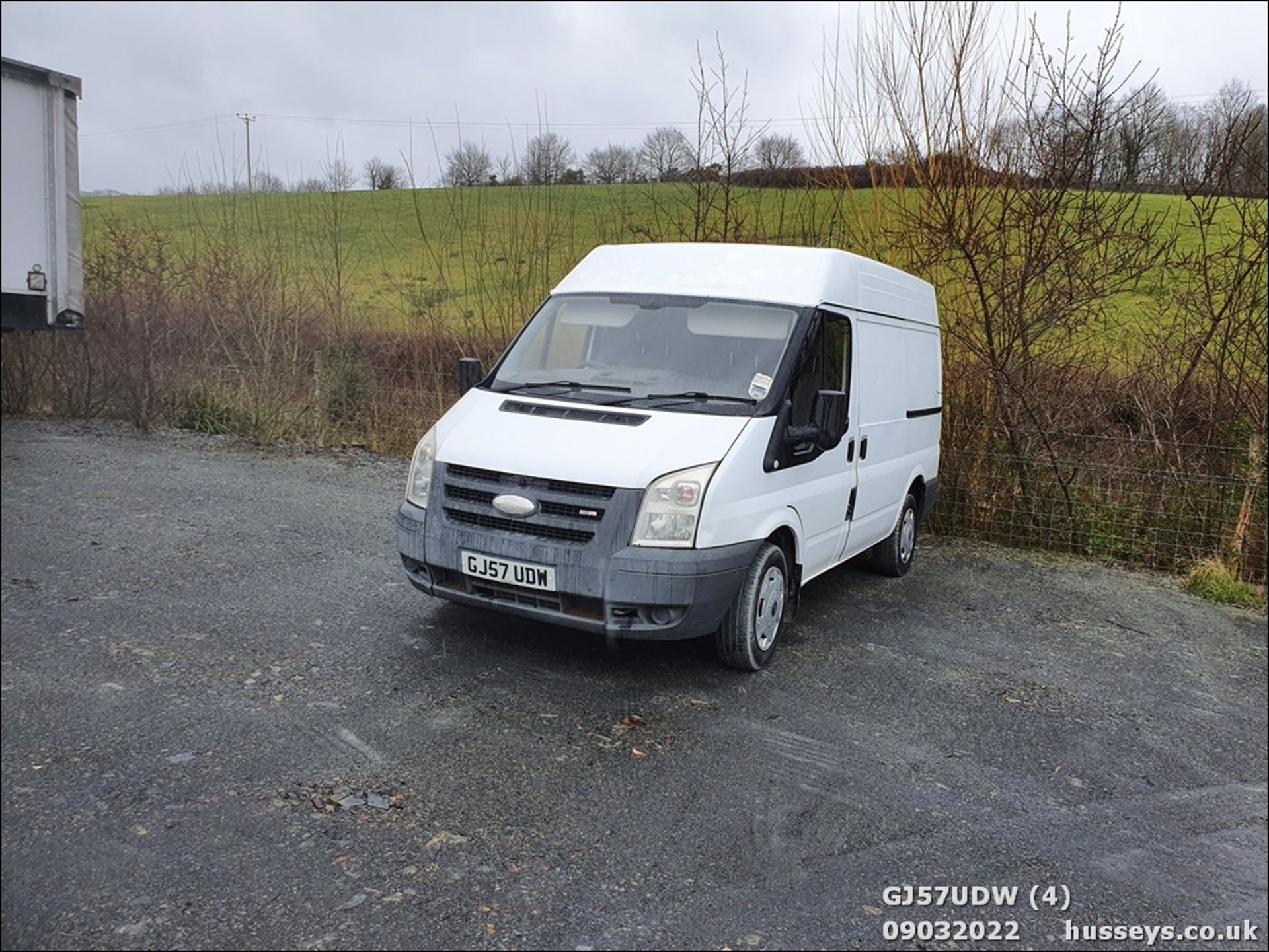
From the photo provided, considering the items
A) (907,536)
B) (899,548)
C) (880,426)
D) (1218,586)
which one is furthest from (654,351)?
(1218,586)

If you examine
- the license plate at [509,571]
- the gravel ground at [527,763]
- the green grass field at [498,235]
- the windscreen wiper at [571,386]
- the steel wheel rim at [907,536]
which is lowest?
the gravel ground at [527,763]

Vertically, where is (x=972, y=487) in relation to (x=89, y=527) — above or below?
below

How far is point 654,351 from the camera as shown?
5.45m

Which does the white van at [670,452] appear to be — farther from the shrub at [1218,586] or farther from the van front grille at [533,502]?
the shrub at [1218,586]

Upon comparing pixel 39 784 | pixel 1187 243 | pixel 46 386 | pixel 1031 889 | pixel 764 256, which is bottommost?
pixel 1031 889

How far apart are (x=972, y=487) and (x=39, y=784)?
8.35m

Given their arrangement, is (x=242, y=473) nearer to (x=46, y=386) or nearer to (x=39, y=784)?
(x=39, y=784)

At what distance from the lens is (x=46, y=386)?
1563 mm

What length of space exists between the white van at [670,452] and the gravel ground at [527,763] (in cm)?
52

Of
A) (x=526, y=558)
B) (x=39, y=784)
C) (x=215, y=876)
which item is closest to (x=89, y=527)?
(x=39, y=784)

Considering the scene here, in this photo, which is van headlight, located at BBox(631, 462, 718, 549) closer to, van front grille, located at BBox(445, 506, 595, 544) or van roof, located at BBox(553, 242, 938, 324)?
van front grille, located at BBox(445, 506, 595, 544)

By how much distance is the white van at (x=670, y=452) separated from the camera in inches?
177

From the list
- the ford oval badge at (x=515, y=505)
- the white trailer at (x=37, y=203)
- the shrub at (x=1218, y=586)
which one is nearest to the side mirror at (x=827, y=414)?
the ford oval badge at (x=515, y=505)

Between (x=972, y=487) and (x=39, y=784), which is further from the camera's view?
(x=972, y=487)
